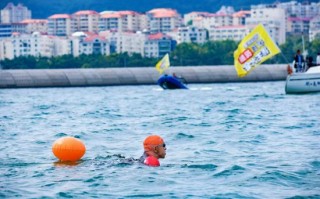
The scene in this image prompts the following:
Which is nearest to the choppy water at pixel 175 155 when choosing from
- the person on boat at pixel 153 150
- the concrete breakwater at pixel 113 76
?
the person on boat at pixel 153 150

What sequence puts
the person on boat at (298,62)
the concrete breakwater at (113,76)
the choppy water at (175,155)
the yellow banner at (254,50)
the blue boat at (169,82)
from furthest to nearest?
1. the concrete breakwater at (113,76)
2. the blue boat at (169,82)
3. the person on boat at (298,62)
4. the yellow banner at (254,50)
5. the choppy water at (175,155)

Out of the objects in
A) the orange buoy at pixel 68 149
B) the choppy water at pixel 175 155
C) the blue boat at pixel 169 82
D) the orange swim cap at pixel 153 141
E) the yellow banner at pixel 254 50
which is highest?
the yellow banner at pixel 254 50

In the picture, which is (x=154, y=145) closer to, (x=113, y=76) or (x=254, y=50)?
(x=254, y=50)

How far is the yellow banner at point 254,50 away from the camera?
4847 centimetres

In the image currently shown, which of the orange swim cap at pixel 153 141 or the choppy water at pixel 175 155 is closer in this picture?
the choppy water at pixel 175 155

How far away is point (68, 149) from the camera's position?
70.3ft

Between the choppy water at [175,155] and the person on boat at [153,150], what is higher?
the person on boat at [153,150]

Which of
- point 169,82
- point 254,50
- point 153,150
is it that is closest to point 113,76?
point 169,82

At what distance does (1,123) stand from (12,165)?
1386 cm

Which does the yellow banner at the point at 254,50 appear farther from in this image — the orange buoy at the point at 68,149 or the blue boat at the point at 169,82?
the orange buoy at the point at 68,149

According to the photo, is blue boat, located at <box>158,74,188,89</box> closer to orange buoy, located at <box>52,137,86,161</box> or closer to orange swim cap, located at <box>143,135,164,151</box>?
orange buoy, located at <box>52,137,86,161</box>

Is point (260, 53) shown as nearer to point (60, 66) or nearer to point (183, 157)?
point (183, 157)

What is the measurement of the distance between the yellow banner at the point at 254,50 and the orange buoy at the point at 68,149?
27.1 metres

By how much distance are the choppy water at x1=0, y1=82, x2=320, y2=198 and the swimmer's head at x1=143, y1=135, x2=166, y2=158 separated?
0.32 meters
